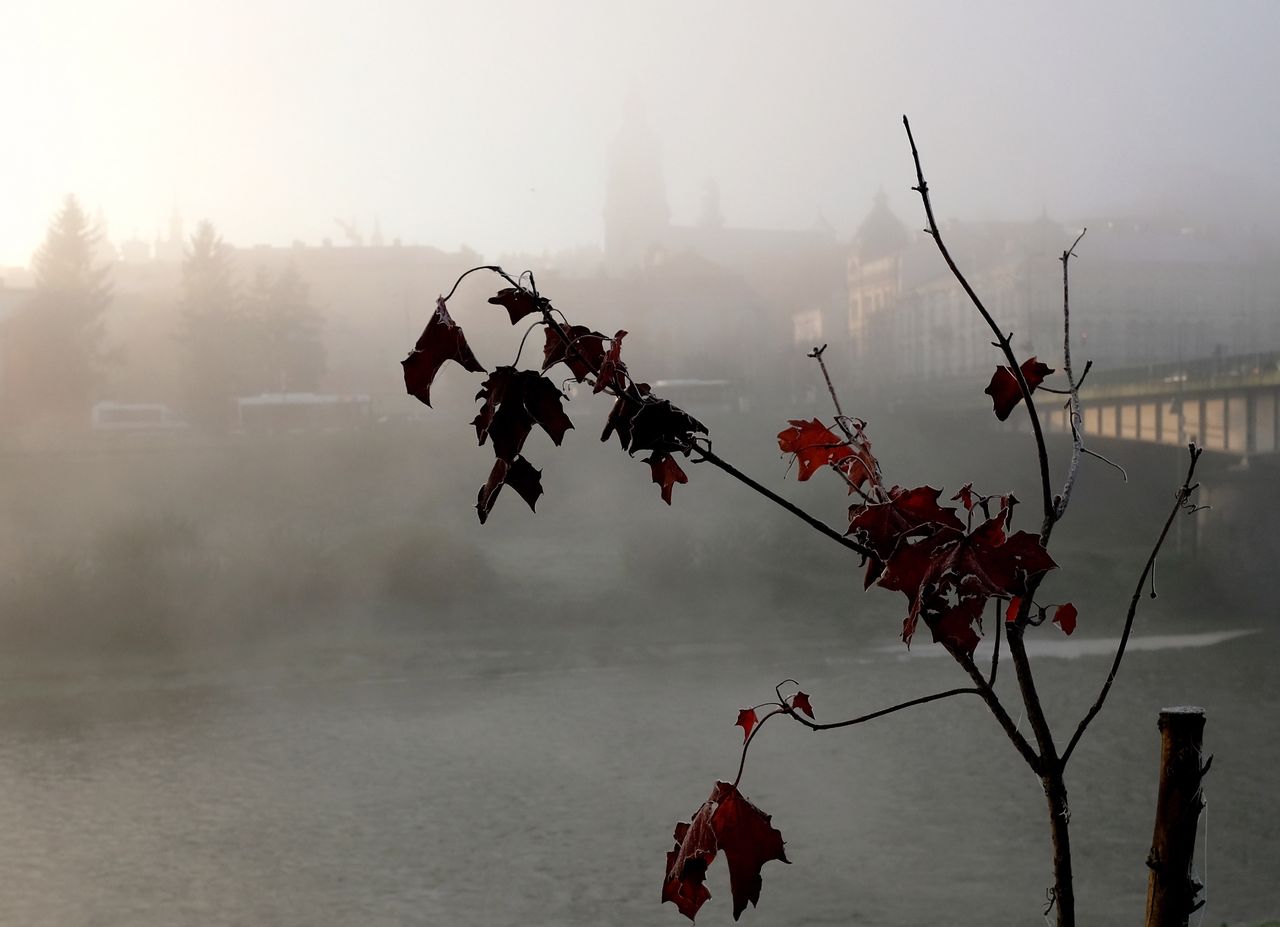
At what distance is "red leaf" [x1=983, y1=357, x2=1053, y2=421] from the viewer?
93.5 inches

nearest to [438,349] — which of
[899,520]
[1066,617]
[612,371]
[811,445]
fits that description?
[612,371]

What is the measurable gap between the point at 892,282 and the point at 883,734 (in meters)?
53.8

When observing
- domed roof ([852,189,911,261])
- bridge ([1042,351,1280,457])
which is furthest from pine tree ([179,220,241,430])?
domed roof ([852,189,911,261])

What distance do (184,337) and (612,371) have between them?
52380 mm

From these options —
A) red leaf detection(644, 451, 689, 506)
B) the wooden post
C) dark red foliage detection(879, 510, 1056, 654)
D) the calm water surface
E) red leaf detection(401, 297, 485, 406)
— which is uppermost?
red leaf detection(401, 297, 485, 406)

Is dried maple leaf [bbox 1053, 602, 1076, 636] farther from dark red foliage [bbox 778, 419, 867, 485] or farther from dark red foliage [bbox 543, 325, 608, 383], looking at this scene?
dark red foliage [bbox 543, 325, 608, 383]

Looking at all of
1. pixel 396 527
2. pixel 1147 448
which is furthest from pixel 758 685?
pixel 1147 448

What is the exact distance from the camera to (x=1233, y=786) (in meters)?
16.3

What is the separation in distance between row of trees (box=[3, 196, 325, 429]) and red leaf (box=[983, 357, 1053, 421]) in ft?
155

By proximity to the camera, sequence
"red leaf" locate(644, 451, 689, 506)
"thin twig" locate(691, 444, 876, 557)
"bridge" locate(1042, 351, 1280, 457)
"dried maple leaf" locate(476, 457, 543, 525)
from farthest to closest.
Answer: "bridge" locate(1042, 351, 1280, 457)
"red leaf" locate(644, 451, 689, 506)
"dried maple leaf" locate(476, 457, 543, 525)
"thin twig" locate(691, 444, 876, 557)

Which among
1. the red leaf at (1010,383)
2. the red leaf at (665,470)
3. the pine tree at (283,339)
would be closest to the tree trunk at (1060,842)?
the red leaf at (1010,383)

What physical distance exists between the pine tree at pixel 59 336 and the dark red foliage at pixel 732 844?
4739 centimetres

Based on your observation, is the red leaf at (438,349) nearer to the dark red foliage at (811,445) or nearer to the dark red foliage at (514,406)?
the dark red foliage at (514,406)

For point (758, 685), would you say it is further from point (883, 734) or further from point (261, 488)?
point (261, 488)
